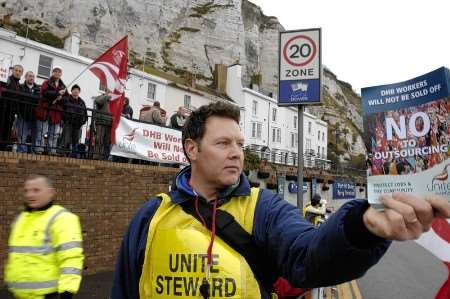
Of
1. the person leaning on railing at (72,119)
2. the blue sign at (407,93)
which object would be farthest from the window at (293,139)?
the blue sign at (407,93)

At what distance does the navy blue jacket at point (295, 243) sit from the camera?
118cm

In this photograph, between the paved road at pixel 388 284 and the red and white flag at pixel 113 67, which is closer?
the paved road at pixel 388 284

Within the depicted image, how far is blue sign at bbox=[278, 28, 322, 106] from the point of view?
5.53 m

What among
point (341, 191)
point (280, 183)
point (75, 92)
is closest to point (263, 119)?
point (341, 191)

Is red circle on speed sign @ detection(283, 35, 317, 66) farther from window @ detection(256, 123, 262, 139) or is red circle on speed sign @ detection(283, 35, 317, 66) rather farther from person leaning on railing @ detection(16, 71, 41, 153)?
window @ detection(256, 123, 262, 139)

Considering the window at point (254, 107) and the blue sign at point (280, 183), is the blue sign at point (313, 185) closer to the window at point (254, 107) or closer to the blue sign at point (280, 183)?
the blue sign at point (280, 183)

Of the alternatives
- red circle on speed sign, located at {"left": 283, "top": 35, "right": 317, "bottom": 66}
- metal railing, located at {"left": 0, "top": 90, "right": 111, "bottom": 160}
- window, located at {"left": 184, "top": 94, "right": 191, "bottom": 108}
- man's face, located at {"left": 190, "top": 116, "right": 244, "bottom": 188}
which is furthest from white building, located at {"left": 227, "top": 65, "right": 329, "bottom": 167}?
man's face, located at {"left": 190, "top": 116, "right": 244, "bottom": 188}

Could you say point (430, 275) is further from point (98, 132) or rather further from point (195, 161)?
point (195, 161)

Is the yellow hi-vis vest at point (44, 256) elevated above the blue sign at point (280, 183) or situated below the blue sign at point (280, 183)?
below

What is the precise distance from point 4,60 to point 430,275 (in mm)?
27179

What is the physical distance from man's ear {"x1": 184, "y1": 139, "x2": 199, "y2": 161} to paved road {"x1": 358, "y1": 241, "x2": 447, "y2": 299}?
21.8 ft

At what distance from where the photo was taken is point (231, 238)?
173cm

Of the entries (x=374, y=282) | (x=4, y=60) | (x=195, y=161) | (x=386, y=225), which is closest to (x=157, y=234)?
(x=195, y=161)

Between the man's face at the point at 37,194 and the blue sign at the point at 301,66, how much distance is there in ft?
11.6
